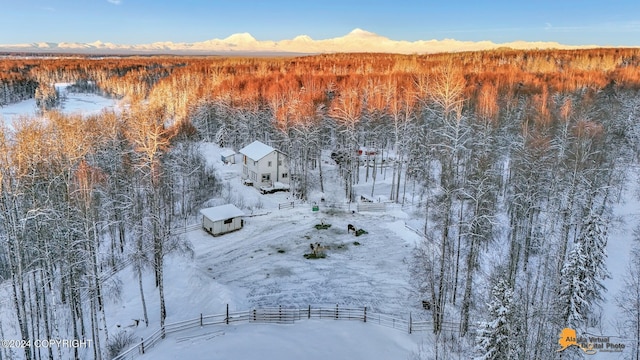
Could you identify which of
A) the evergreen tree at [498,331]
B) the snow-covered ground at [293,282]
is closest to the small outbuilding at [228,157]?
the snow-covered ground at [293,282]

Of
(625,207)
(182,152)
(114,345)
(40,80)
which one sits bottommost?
(114,345)

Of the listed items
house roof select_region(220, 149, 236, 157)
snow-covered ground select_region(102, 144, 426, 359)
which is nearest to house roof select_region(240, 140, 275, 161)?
snow-covered ground select_region(102, 144, 426, 359)

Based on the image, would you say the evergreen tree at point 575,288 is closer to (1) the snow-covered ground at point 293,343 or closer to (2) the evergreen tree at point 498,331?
(1) the snow-covered ground at point 293,343

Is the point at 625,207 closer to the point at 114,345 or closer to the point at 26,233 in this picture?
the point at 114,345

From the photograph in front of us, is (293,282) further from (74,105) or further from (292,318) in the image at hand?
(74,105)

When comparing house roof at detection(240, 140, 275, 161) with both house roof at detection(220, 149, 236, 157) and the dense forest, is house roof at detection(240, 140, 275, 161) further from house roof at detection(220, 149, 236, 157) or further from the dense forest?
house roof at detection(220, 149, 236, 157)

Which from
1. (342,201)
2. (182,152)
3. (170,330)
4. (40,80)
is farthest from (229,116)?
(40,80)
